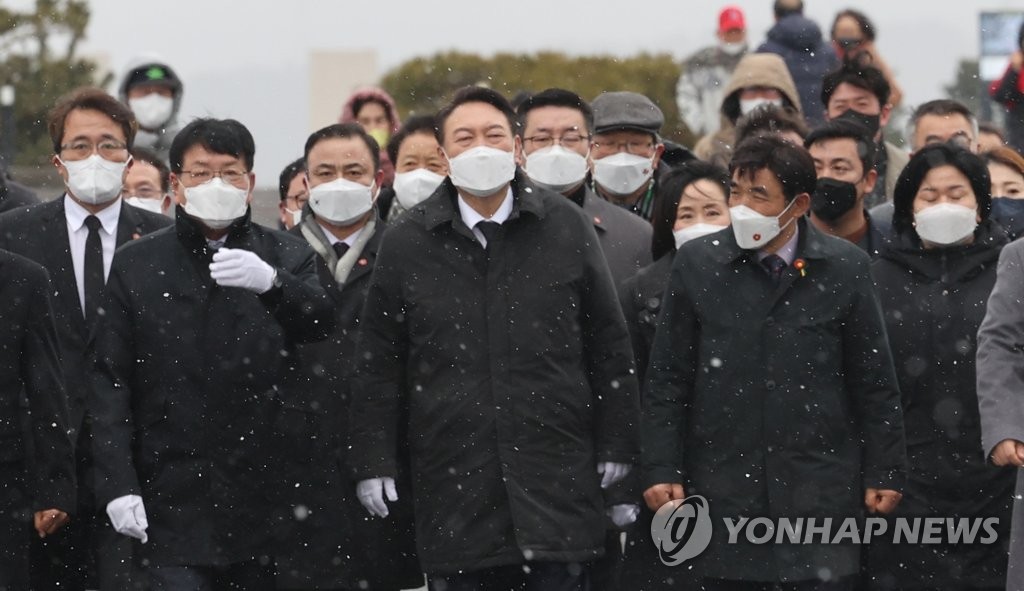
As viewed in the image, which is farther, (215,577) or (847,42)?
(847,42)

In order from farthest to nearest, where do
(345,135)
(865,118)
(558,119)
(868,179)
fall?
(865,118) → (868,179) → (558,119) → (345,135)

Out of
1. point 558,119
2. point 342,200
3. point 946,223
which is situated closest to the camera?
point 946,223

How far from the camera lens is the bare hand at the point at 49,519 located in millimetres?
8281

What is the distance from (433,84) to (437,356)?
1172 inches

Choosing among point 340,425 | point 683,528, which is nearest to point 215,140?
point 340,425

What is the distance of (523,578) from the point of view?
7.99 metres

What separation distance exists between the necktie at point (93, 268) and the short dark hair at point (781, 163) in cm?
279

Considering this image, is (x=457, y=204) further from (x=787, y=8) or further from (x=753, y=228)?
(x=787, y=8)

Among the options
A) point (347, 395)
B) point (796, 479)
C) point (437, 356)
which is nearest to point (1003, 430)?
point (796, 479)

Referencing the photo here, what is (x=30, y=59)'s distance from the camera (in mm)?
32312

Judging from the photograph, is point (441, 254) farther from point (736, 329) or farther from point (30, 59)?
point (30, 59)

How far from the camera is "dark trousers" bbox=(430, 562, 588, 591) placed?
779cm

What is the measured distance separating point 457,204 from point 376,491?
3.73ft

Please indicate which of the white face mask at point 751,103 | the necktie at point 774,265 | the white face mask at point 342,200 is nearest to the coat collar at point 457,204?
the necktie at point 774,265
